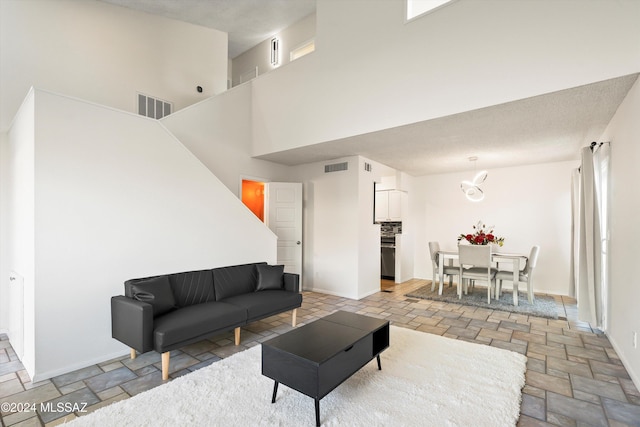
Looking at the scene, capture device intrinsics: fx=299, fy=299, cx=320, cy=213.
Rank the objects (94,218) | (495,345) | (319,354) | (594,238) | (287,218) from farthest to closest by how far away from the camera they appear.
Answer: (287,218) → (594,238) → (495,345) → (94,218) → (319,354)

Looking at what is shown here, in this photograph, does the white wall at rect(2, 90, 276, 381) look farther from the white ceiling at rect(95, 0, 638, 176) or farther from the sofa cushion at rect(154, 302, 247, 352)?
the white ceiling at rect(95, 0, 638, 176)

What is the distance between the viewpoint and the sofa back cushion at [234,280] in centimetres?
367

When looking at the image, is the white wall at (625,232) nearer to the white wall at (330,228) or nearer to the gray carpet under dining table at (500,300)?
the gray carpet under dining table at (500,300)

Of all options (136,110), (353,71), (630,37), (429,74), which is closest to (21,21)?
(136,110)

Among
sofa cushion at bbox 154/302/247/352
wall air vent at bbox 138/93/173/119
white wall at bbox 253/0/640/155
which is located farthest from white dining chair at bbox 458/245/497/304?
wall air vent at bbox 138/93/173/119

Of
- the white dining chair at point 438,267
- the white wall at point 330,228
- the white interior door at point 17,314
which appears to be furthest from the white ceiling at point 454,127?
the white interior door at point 17,314

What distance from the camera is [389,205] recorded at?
A: 7.32 m

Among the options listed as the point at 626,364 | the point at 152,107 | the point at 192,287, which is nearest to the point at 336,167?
the point at 192,287

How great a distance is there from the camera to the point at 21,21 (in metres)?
4.17

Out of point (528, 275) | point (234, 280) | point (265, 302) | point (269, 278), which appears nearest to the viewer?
point (265, 302)

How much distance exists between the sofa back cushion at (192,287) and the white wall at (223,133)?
219 centimetres

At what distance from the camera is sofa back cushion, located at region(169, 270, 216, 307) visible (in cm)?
329

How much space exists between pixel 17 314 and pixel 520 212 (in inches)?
308

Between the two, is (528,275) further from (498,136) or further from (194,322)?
(194,322)
